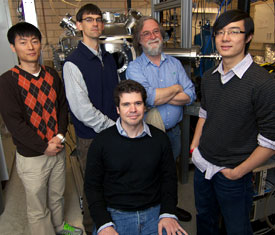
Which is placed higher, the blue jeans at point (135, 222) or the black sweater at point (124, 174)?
the black sweater at point (124, 174)

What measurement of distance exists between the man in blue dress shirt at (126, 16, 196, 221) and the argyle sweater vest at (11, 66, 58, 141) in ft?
1.57

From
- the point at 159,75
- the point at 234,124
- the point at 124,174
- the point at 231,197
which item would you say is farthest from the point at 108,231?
the point at 159,75

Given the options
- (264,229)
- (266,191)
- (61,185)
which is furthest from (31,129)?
(264,229)

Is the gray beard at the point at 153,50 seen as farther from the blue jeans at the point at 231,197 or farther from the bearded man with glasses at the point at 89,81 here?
the blue jeans at the point at 231,197

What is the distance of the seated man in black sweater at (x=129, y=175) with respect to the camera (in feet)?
3.84

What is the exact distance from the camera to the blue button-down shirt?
155 cm

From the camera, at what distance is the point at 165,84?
5.19ft

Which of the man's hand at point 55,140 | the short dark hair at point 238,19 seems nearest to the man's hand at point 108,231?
the man's hand at point 55,140

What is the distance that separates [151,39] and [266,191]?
1.20 meters

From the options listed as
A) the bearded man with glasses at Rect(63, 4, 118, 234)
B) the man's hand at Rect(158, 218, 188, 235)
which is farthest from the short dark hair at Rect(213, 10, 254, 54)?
the man's hand at Rect(158, 218, 188, 235)

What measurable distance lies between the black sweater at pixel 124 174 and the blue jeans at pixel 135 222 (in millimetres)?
24

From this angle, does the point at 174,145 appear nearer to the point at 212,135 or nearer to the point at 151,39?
the point at 212,135

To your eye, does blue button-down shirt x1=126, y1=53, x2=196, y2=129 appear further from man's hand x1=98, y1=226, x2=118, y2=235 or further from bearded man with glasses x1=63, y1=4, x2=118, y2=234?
man's hand x1=98, y1=226, x2=118, y2=235

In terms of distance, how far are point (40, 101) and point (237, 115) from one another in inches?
39.9
